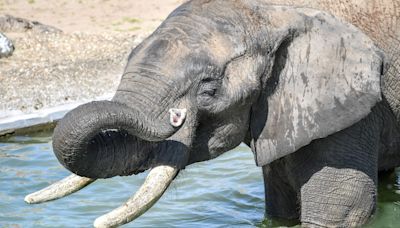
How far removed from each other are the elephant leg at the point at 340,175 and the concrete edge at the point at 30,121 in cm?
523

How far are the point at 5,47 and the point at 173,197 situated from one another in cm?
618

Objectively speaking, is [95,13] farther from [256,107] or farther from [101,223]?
[101,223]

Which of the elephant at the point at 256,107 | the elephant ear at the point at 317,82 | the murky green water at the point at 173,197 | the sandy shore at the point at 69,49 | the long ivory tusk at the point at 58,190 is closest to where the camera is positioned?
the elephant at the point at 256,107

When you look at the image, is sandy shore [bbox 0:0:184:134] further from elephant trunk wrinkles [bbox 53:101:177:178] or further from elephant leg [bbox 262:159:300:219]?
elephant trunk wrinkles [bbox 53:101:177:178]

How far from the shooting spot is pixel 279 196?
6.83 meters

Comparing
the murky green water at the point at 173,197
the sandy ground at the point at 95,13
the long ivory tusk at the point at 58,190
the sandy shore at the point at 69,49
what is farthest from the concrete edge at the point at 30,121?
the sandy ground at the point at 95,13

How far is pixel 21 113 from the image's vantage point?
11.2 meters

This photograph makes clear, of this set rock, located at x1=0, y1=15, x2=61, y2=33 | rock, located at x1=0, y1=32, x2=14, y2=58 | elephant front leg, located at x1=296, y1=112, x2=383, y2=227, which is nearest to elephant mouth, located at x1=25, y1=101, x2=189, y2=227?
elephant front leg, located at x1=296, y1=112, x2=383, y2=227

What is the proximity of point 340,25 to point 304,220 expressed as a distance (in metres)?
1.27

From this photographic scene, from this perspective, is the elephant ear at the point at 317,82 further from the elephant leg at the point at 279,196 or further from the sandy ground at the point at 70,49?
the sandy ground at the point at 70,49

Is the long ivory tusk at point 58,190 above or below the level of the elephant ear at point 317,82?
below

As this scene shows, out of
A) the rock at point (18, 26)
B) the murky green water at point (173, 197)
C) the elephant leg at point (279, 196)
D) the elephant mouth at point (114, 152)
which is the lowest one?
the rock at point (18, 26)

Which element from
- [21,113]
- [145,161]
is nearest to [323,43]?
[145,161]

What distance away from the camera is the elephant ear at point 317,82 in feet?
18.5
